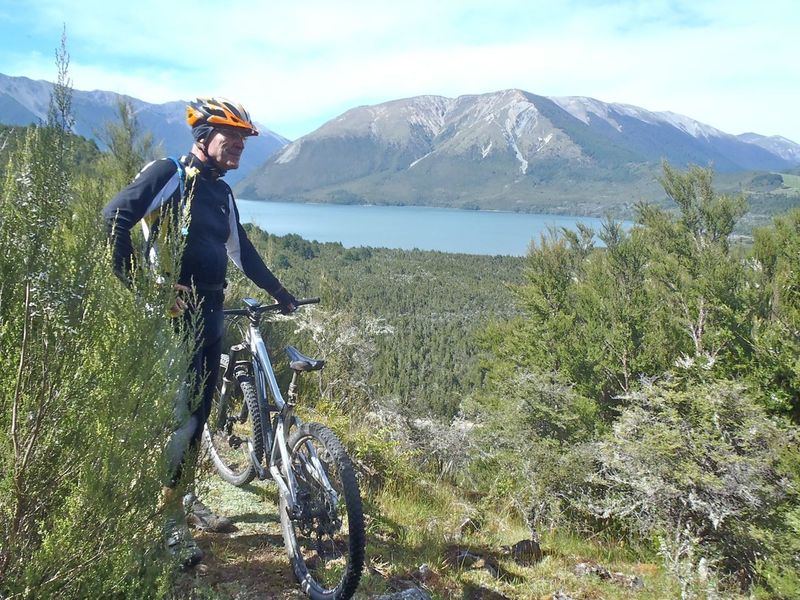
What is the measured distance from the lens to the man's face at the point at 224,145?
2.53 m

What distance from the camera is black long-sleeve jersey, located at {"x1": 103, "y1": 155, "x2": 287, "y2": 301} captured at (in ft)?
6.86

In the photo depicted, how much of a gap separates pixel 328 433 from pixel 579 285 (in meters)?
22.2

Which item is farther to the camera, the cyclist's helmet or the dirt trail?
the cyclist's helmet

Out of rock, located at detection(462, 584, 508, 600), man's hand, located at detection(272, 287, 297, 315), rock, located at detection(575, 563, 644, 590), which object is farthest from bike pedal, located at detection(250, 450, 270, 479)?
rock, located at detection(575, 563, 644, 590)

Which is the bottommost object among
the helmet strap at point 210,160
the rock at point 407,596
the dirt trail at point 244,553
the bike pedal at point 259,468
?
the dirt trail at point 244,553

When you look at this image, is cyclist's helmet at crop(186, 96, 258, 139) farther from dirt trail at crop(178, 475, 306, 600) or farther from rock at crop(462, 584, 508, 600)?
rock at crop(462, 584, 508, 600)

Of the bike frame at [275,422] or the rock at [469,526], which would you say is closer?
the bike frame at [275,422]

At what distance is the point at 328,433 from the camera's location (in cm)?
236

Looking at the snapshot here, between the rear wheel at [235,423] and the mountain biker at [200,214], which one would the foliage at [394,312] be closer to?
the rear wheel at [235,423]

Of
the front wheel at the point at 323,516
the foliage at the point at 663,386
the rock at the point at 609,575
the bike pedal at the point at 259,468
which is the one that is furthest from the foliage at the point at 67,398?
the foliage at the point at 663,386

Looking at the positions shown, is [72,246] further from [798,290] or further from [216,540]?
[798,290]

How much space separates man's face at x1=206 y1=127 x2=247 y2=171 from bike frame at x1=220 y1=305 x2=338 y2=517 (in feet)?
2.71

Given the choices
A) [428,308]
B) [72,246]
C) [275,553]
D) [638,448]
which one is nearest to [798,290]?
[638,448]

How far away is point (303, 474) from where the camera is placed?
2.51 meters
